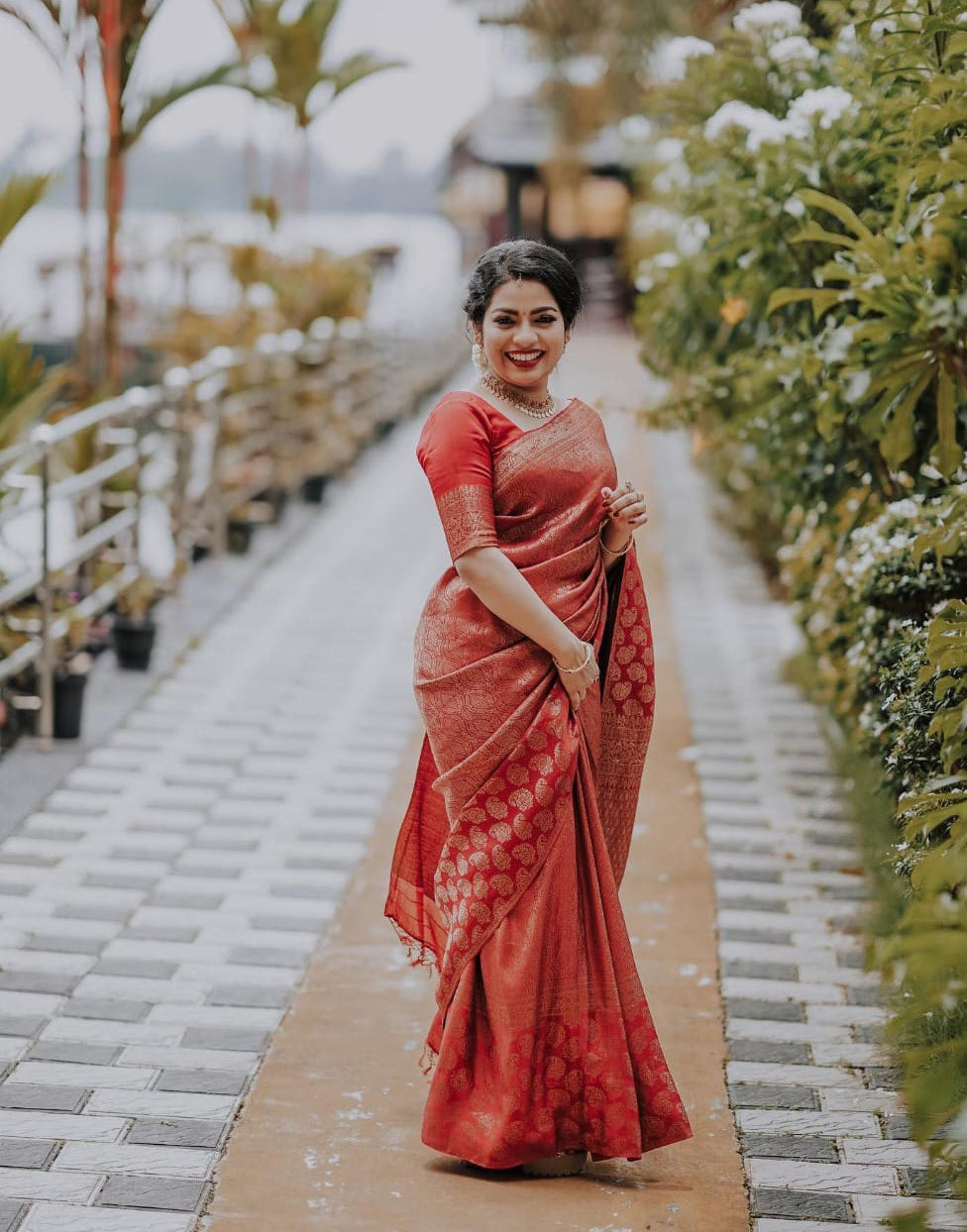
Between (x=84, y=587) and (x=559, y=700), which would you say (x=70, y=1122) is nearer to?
(x=559, y=700)

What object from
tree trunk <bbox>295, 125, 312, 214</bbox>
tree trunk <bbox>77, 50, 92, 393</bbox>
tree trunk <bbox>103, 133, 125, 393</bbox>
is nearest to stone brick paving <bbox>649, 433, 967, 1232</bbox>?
tree trunk <bbox>103, 133, 125, 393</bbox>

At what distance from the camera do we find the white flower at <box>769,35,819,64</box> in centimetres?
541

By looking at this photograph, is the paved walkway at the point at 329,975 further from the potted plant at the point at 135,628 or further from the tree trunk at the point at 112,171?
the tree trunk at the point at 112,171

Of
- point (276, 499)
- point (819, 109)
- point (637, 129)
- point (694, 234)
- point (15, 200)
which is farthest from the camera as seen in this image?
point (637, 129)

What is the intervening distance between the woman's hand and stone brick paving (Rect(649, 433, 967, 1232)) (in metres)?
1.25

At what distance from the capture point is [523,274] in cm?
328

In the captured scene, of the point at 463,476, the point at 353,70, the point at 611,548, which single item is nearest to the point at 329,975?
the point at 611,548

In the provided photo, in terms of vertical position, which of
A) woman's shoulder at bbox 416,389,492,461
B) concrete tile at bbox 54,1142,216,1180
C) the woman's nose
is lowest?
concrete tile at bbox 54,1142,216,1180

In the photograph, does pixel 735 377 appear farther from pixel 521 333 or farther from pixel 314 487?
pixel 314 487

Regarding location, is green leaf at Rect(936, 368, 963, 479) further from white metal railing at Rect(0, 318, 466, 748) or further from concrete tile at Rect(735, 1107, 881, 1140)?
white metal railing at Rect(0, 318, 466, 748)

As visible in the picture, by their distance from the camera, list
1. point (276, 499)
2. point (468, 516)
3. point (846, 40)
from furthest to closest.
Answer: point (276, 499) < point (846, 40) < point (468, 516)

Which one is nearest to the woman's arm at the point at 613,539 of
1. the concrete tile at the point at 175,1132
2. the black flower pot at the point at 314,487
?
the concrete tile at the point at 175,1132

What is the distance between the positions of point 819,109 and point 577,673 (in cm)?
224

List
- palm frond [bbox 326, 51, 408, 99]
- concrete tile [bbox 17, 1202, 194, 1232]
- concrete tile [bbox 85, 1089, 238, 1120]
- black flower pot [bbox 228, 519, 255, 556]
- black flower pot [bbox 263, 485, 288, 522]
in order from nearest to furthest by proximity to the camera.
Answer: concrete tile [bbox 17, 1202, 194, 1232], concrete tile [bbox 85, 1089, 238, 1120], black flower pot [bbox 228, 519, 255, 556], black flower pot [bbox 263, 485, 288, 522], palm frond [bbox 326, 51, 408, 99]
